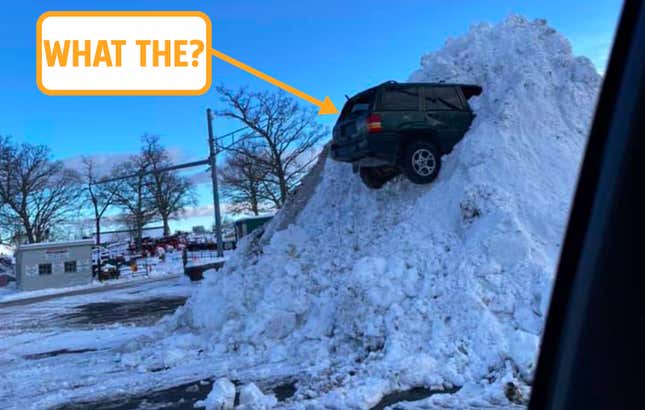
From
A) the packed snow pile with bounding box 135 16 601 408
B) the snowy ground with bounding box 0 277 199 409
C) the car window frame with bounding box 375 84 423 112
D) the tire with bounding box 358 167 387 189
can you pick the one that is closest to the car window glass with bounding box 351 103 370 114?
the car window frame with bounding box 375 84 423 112

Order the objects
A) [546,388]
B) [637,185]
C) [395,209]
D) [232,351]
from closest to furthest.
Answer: [637,185] < [546,388] < [232,351] < [395,209]

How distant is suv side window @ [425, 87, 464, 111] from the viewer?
35.1 feet

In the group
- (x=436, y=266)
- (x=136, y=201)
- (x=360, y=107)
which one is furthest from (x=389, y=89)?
(x=136, y=201)

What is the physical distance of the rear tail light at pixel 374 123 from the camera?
1001 centimetres

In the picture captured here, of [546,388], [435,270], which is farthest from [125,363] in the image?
[546,388]

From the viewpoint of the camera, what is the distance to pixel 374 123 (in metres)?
10.0

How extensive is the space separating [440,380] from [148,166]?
59.0m

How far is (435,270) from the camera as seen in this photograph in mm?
8047

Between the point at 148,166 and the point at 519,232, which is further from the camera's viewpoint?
the point at 148,166

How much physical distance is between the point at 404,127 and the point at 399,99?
1.82 feet

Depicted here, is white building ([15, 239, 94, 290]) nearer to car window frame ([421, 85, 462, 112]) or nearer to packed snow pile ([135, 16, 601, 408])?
packed snow pile ([135, 16, 601, 408])

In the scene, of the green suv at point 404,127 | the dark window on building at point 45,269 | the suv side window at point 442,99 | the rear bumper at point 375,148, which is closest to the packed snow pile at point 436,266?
the green suv at point 404,127

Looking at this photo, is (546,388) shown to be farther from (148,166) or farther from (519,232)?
(148,166)

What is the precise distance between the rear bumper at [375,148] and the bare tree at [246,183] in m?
25.2
